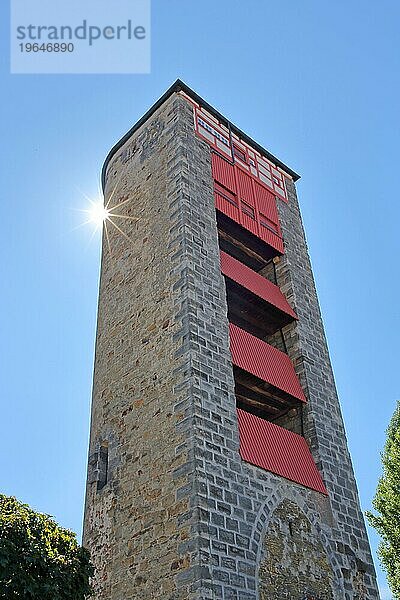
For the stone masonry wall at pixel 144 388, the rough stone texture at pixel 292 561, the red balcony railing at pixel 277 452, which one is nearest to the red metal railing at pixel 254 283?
the stone masonry wall at pixel 144 388

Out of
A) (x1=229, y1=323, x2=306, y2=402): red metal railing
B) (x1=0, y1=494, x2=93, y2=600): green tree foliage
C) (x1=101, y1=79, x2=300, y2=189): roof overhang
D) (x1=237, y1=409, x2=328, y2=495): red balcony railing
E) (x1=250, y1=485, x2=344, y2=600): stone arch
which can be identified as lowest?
(x1=0, y1=494, x2=93, y2=600): green tree foliage

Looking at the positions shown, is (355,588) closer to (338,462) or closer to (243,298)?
(338,462)

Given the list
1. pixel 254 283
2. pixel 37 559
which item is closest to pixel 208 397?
pixel 37 559

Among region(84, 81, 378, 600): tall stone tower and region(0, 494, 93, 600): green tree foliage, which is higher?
region(84, 81, 378, 600): tall stone tower

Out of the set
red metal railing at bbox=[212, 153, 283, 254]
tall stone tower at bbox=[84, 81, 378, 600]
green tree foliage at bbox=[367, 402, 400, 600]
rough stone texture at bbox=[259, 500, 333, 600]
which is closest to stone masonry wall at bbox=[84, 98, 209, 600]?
tall stone tower at bbox=[84, 81, 378, 600]

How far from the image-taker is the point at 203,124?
1274cm

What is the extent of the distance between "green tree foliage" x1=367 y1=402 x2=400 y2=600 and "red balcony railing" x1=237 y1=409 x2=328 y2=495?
4011mm

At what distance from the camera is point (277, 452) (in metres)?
9.08

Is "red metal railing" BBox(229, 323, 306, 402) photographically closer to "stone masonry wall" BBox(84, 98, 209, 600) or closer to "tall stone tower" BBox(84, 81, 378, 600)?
"tall stone tower" BBox(84, 81, 378, 600)

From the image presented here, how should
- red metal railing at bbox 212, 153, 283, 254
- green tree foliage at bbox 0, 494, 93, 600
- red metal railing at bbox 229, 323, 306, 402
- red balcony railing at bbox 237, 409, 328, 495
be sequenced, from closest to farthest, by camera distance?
green tree foliage at bbox 0, 494, 93, 600 < red balcony railing at bbox 237, 409, 328, 495 < red metal railing at bbox 229, 323, 306, 402 < red metal railing at bbox 212, 153, 283, 254

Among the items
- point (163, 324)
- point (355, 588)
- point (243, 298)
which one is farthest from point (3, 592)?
point (243, 298)

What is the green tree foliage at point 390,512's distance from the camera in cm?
1213

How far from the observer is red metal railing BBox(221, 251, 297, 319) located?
10797 millimetres

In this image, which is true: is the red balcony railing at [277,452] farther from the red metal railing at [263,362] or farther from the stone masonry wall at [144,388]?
the stone masonry wall at [144,388]
